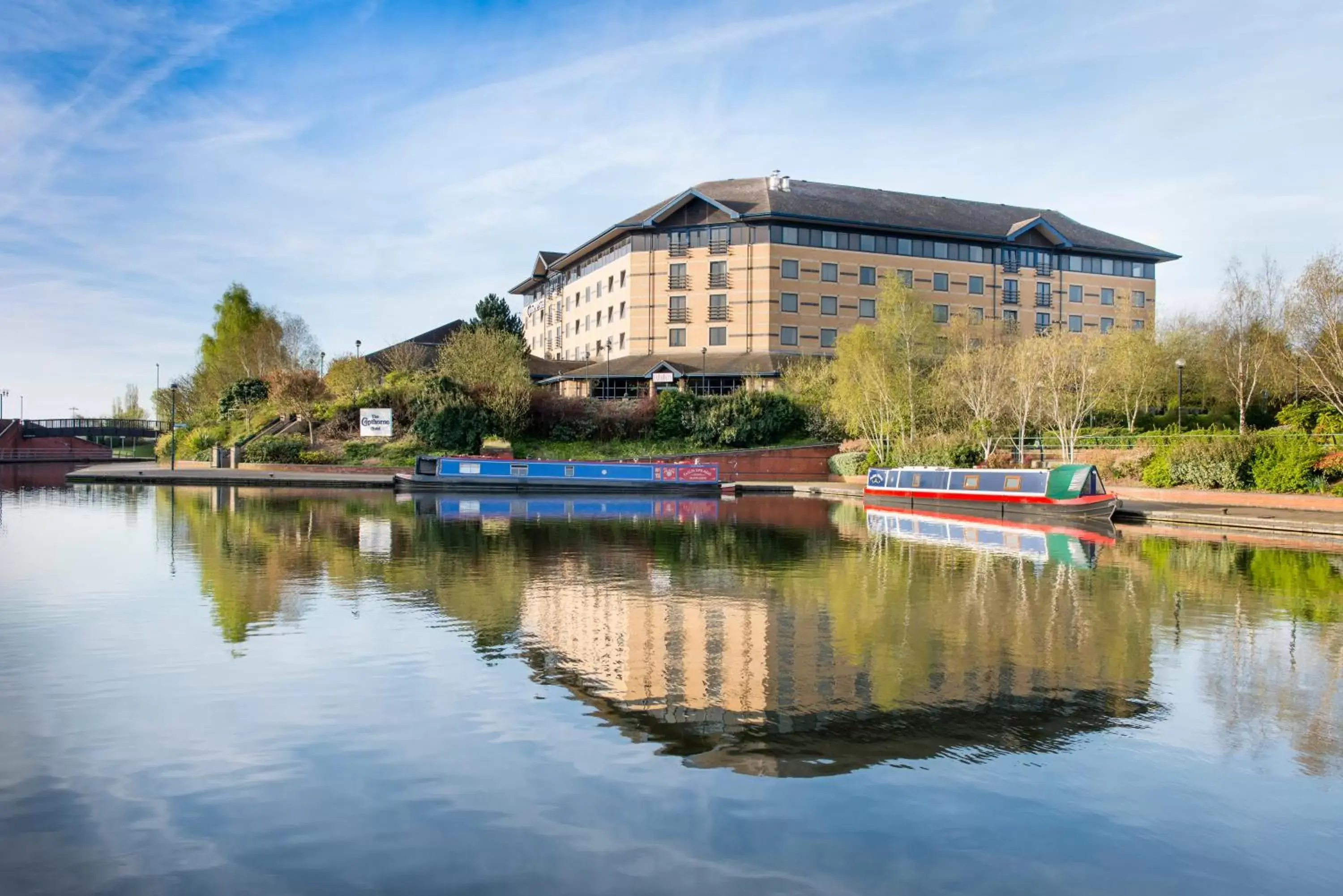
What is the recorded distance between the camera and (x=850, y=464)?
152ft

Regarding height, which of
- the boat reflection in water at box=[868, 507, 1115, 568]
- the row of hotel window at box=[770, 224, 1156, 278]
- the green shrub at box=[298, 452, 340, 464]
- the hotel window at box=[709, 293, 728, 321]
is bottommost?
the boat reflection in water at box=[868, 507, 1115, 568]

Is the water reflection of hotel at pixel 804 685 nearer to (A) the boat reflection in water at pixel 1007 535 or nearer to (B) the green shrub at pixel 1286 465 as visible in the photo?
(A) the boat reflection in water at pixel 1007 535

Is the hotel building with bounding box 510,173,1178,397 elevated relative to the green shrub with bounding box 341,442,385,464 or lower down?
elevated

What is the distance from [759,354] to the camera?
59.1 meters

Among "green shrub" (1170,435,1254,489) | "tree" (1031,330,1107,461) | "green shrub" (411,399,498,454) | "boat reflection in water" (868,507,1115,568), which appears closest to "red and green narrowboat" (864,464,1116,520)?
"boat reflection in water" (868,507,1115,568)

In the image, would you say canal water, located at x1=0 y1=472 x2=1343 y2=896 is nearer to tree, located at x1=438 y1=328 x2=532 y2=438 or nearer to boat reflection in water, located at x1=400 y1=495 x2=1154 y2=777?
boat reflection in water, located at x1=400 y1=495 x2=1154 y2=777

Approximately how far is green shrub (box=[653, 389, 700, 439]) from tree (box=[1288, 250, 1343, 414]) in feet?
86.4

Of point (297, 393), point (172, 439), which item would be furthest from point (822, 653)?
point (172, 439)

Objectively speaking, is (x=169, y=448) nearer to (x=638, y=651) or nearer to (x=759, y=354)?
(x=759, y=354)

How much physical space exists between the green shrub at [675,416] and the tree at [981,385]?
13.0 metres

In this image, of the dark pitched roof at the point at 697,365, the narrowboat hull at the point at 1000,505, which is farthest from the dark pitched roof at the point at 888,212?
the narrowboat hull at the point at 1000,505

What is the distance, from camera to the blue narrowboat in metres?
36.6

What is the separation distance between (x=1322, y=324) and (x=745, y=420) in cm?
2475

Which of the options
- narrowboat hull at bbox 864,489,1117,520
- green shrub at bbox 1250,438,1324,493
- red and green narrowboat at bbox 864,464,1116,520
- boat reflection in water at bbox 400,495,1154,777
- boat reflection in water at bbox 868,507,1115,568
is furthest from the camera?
green shrub at bbox 1250,438,1324,493
